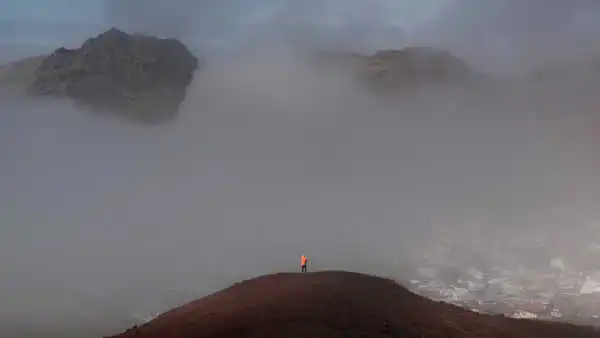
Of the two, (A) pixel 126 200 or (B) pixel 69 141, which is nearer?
(A) pixel 126 200

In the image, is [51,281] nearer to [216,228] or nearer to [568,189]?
[216,228]

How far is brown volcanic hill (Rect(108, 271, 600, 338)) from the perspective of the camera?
11.4 metres

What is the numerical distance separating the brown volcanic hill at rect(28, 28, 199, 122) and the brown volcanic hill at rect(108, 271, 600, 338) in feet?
172

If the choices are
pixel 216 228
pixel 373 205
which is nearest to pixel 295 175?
pixel 373 205

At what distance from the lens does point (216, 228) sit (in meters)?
30.4

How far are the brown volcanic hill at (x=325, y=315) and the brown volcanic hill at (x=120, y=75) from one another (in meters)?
52.4

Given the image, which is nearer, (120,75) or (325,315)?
(325,315)

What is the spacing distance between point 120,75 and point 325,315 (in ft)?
203

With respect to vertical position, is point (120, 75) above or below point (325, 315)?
above

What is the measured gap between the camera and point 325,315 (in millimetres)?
11727

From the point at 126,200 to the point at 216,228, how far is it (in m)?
7.49

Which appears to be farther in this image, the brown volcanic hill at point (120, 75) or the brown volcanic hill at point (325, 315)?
the brown volcanic hill at point (120, 75)

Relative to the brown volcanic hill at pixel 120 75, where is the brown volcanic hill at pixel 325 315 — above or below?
below

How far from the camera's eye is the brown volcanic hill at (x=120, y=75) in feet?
216
